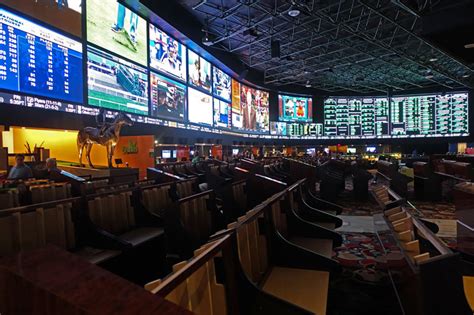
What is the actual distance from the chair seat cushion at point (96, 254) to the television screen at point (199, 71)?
40.0ft

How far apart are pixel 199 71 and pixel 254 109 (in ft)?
27.3

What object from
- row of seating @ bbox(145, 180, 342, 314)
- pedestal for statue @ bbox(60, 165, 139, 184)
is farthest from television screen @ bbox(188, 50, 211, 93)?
row of seating @ bbox(145, 180, 342, 314)

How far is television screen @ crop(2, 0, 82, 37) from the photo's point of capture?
7.05 meters

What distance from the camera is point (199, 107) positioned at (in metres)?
15.5

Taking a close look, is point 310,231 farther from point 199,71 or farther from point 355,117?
point 355,117

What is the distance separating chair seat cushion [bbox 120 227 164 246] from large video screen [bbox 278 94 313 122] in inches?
921

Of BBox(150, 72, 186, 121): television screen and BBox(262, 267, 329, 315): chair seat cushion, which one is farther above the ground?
BBox(150, 72, 186, 121): television screen

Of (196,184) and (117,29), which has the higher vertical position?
(117,29)

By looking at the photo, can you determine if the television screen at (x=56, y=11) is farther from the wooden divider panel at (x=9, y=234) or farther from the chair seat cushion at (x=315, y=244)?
the chair seat cushion at (x=315, y=244)

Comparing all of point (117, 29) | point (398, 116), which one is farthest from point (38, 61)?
point (398, 116)

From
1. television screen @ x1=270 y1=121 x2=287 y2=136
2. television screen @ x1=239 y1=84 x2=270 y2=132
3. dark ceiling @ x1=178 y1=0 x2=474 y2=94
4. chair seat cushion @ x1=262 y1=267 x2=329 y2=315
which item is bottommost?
chair seat cushion @ x1=262 y1=267 x2=329 y2=315

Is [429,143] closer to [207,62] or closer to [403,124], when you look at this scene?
[403,124]

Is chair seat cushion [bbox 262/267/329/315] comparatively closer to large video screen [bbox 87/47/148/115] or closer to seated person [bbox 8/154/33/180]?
seated person [bbox 8/154/33/180]

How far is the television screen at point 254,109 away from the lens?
21.6 metres
